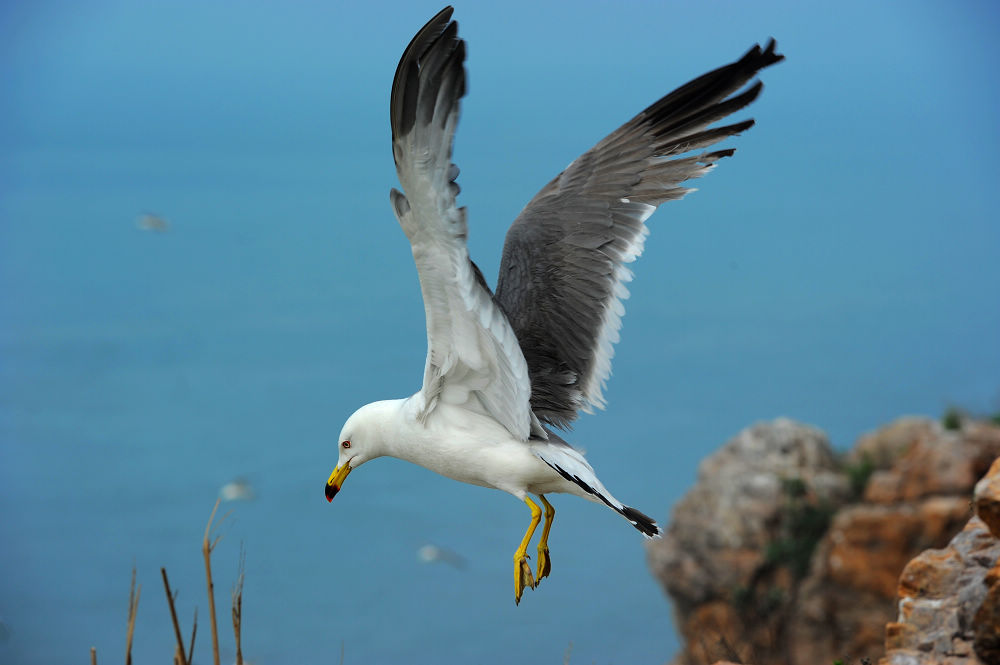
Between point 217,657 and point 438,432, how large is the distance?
109 cm

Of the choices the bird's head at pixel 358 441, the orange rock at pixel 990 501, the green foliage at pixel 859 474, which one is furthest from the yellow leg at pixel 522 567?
the green foliage at pixel 859 474

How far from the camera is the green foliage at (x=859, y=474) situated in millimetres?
11562

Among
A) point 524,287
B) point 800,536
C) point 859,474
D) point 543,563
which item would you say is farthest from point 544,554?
point 859,474

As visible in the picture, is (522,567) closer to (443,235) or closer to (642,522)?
(642,522)

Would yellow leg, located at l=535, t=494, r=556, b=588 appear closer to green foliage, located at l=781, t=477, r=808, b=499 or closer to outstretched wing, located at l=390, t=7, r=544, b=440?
outstretched wing, located at l=390, t=7, r=544, b=440

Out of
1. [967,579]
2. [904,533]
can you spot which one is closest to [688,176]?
[967,579]

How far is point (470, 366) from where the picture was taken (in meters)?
3.47

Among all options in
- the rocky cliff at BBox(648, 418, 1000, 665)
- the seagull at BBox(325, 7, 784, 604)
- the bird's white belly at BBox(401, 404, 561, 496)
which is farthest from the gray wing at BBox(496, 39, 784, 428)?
the rocky cliff at BBox(648, 418, 1000, 665)

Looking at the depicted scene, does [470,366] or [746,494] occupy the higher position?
[746,494]

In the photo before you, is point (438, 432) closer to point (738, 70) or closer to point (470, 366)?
point (470, 366)

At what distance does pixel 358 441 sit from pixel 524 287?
38.8 inches

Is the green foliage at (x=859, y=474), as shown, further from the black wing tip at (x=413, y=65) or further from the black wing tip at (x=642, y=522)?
the black wing tip at (x=413, y=65)

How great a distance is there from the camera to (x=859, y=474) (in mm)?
11664

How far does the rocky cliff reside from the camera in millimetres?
10469
